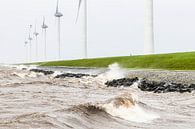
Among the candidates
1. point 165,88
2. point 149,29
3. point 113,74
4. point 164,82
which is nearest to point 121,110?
point 165,88

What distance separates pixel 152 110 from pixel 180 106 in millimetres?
3167

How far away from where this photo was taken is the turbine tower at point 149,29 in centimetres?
6191

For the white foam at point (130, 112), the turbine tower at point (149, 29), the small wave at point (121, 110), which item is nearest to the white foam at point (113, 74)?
the turbine tower at point (149, 29)

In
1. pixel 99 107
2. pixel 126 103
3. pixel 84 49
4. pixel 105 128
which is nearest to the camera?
pixel 105 128

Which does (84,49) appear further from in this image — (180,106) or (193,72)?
(180,106)

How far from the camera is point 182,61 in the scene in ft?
169

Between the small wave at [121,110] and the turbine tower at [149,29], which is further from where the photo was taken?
the turbine tower at [149,29]

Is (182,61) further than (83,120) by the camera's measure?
Yes

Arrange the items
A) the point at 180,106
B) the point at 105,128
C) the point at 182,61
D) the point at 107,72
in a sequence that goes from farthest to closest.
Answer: the point at 107,72
the point at 182,61
the point at 180,106
the point at 105,128

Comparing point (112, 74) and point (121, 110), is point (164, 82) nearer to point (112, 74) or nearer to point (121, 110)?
point (112, 74)

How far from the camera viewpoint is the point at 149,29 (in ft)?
205

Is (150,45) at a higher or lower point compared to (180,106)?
higher

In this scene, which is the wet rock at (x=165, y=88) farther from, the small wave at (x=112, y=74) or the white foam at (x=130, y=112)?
the small wave at (x=112, y=74)

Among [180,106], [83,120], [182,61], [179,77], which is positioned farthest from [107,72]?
[83,120]
